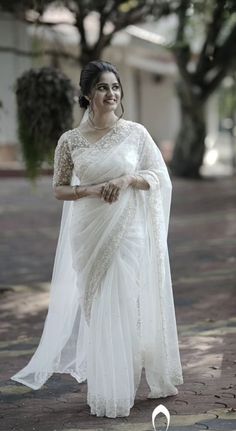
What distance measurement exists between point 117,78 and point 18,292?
445cm

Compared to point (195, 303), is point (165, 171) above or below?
above

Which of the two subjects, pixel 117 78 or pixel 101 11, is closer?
pixel 117 78

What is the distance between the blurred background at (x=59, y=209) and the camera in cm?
473

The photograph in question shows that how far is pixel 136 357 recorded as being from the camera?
4.51m

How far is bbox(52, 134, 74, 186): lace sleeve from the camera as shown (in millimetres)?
4574

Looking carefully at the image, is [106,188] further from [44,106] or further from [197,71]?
[197,71]

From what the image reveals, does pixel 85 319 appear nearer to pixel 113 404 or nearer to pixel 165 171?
pixel 113 404

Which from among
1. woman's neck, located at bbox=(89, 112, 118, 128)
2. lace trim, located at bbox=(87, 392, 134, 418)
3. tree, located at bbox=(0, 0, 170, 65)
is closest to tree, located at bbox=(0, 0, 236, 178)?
tree, located at bbox=(0, 0, 170, 65)

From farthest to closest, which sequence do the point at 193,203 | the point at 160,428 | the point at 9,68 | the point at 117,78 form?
the point at 193,203, the point at 9,68, the point at 117,78, the point at 160,428

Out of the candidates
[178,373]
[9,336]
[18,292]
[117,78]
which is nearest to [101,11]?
[18,292]

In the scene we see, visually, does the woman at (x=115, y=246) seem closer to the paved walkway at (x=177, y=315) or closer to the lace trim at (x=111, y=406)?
the lace trim at (x=111, y=406)

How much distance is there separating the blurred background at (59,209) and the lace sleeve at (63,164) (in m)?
1.40

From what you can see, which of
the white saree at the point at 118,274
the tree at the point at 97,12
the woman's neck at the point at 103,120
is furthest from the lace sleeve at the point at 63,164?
the tree at the point at 97,12

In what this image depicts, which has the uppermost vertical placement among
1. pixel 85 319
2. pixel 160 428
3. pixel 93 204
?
pixel 93 204
